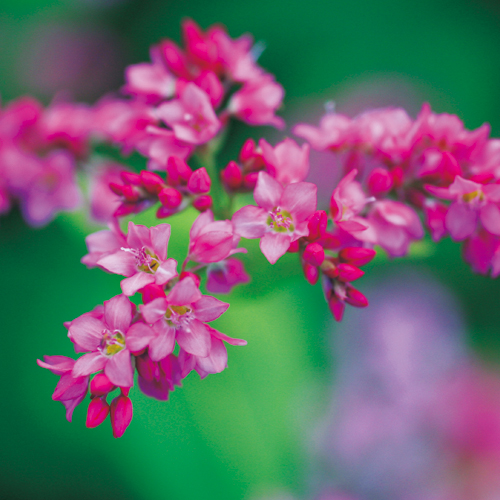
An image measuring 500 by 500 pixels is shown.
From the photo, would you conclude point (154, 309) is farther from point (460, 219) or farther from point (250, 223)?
point (460, 219)

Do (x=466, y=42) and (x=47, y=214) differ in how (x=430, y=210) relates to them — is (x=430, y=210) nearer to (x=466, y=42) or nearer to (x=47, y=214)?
(x=47, y=214)

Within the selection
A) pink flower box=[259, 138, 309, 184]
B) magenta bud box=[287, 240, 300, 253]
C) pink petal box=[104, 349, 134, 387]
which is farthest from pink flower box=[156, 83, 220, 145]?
pink petal box=[104, 349, 134, 387]

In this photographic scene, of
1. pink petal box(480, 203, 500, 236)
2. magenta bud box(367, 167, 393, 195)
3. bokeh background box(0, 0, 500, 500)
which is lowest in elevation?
bokeh background box(0, 0, 500, 500)

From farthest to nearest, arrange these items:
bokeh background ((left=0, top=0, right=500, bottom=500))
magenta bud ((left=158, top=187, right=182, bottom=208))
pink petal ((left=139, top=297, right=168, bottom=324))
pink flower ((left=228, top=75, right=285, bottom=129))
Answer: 1. bokeh background ((left=0, top=0, right=500, bottom=500))
2. pink flower ((left=228, top=75, right=285, bottom=129))
3. magenta bud ((left=158, top=187, right=182, bottom=208))
4. pink petal ((left=139, top=297, right=168, bottom=324))

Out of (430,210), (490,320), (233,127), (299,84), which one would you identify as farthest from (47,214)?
(490,320)

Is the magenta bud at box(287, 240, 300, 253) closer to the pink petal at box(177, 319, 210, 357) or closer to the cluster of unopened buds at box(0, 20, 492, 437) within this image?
the cluster of unopened buds at box(0, 20, 492, 437)

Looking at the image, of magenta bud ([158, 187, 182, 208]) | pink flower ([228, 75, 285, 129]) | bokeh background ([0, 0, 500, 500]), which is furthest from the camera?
bokeh background ([0, 0, 500, 500])

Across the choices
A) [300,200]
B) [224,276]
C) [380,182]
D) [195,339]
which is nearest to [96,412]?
[195,339]

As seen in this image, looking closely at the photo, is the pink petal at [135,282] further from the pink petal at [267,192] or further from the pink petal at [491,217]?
the pink petal at [491,217]
